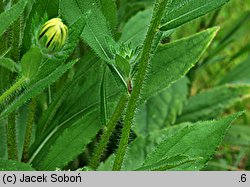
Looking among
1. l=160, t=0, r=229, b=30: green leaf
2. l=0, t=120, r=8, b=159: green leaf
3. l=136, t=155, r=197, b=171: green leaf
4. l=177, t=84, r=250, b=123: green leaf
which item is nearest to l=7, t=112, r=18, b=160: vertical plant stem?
l=0, t=120, r=8, b=159: green leaf

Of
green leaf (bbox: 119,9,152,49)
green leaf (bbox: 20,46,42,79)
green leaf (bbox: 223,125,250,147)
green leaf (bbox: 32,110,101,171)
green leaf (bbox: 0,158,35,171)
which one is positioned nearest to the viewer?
green leaf (bbox: 20,46,42,79)

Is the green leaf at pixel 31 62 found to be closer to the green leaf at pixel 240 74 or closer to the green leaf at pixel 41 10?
the green leaf at pixel 41 10

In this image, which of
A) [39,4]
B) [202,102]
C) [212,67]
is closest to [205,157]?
[39,4]

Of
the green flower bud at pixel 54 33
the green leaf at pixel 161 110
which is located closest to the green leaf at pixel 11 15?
the green flower bud at pixel 54 33

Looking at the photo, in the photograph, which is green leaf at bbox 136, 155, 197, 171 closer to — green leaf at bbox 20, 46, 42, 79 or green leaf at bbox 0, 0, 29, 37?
green leaf at bbox 20, 46, 42, 79

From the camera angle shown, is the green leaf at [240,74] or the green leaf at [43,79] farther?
the green leaf at [240,74]

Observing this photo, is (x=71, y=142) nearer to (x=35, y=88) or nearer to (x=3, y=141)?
(x=3, y=141)

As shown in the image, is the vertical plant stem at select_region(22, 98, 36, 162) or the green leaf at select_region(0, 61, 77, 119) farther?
the vertical plant stem at select_region(22, 98, 36, 162)
